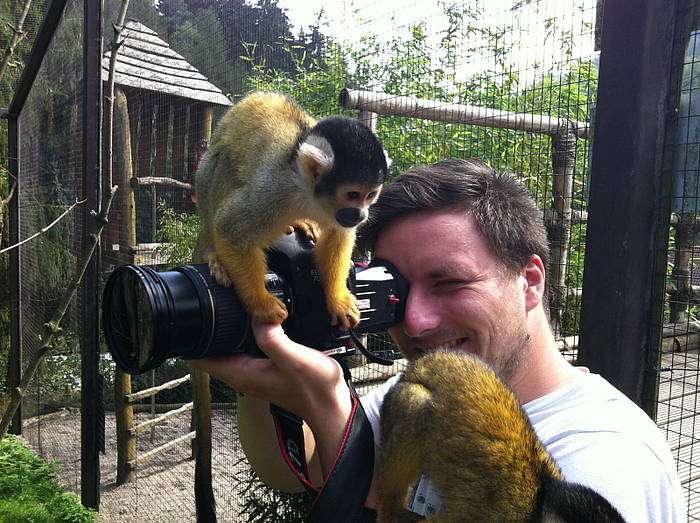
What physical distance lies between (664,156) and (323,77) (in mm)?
2771

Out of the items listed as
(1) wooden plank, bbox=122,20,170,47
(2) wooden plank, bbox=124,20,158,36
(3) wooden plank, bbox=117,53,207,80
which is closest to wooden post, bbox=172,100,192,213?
(3) wooden plank, bbox=117,53,207,80

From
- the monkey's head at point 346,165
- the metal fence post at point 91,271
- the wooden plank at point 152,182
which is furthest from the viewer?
the wooden plank at point 152,182

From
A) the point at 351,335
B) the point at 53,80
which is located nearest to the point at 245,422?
the point at 351,335

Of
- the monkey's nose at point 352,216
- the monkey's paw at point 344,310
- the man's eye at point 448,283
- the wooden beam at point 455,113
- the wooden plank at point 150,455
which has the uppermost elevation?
the wooden beam at point 455,113

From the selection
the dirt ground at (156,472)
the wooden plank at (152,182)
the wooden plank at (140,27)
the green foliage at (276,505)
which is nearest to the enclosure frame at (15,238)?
the dirt ground at (156,472)

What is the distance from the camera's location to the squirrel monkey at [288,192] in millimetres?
1625

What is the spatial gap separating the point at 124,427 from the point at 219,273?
2.95 metres

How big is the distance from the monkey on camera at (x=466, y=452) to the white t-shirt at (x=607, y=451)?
0.16 feet

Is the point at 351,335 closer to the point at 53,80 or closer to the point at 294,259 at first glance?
the point at 294,259

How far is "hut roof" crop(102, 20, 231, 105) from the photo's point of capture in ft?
13.2

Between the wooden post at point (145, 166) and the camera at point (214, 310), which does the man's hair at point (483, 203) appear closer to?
the camera at point (214, 310)

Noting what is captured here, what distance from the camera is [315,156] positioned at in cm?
179

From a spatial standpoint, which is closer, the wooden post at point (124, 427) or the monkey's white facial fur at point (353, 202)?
the monkey's white facial fur at point (353, 202)

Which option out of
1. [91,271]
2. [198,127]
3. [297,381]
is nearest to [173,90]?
[198,127]
